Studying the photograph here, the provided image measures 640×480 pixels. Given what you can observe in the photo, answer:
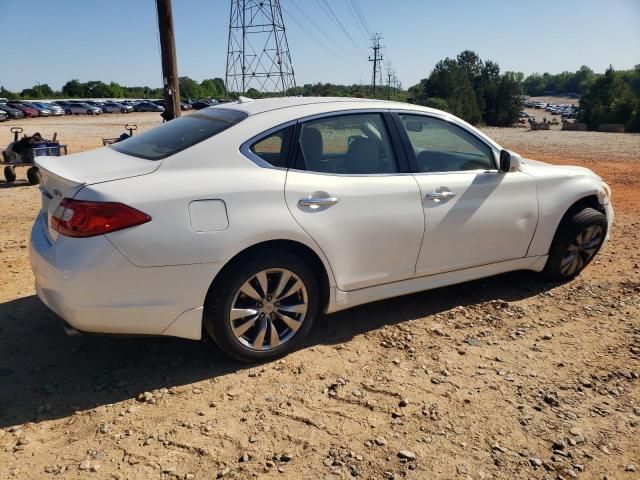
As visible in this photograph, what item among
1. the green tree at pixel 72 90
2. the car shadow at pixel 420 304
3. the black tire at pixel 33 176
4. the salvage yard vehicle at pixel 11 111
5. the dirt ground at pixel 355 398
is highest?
the green tree at pixel 72 90

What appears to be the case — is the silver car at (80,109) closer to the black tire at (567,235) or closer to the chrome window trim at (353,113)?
the chrome window trim at (353,113)

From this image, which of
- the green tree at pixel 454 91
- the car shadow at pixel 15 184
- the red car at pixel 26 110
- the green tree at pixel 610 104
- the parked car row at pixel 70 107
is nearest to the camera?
the car shadow at pixel 15 184

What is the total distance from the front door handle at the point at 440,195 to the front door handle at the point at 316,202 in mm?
772

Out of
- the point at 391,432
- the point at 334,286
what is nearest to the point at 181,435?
the point at 391,432

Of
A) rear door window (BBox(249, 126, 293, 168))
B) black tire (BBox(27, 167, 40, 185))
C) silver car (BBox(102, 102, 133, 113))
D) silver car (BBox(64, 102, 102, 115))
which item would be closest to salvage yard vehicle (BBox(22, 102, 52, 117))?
silver car (BBox(64, 102, 102, 115))

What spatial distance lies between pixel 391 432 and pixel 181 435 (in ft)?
3.51

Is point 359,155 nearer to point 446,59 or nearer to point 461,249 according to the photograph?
point 461,249

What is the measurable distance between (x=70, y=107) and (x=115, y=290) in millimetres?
64943

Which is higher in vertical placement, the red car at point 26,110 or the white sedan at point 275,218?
the red car at point 26,110

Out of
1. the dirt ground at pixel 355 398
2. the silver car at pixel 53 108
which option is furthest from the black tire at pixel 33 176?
the silver car at pixel 53 108

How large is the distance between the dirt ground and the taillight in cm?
97

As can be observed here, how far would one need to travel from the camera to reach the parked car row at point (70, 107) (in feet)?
162

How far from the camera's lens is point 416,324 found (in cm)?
404

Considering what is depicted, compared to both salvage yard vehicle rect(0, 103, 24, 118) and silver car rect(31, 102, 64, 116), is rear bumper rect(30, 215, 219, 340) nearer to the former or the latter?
salvage yard vehicle rect(0, 103, 24, 118)
